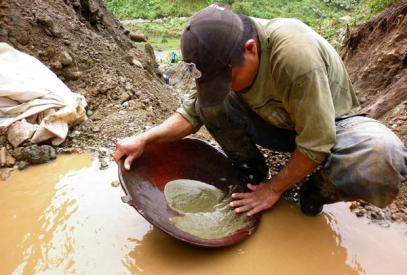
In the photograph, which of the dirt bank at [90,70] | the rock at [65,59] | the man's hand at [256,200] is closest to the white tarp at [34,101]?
the dirt bank at [90,70]

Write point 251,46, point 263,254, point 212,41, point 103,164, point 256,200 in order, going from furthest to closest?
point 103,164
point 256,200
point 263,254
point 251,46
point 212,41

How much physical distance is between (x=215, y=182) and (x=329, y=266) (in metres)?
0.80

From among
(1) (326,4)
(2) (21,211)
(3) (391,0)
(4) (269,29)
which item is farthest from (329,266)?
(1) (326,4)

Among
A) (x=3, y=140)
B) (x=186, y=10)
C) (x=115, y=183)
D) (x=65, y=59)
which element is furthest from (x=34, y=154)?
(x=186, y=10)

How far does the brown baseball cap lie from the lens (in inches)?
64.7

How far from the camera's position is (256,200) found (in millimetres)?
2191

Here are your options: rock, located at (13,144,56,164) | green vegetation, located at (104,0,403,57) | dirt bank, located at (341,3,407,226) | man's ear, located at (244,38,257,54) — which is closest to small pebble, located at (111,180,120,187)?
rock, located at (13,144,56,164)

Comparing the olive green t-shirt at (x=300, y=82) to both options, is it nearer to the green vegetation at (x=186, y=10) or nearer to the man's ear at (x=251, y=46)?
the man's ear at (x=251, y=46)

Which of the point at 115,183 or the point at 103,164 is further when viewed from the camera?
the point at 103,164

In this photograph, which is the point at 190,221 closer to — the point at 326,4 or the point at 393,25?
the point at 393,25

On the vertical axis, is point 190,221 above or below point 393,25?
below

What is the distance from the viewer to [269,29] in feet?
6.19

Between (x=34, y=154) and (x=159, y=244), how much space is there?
1293 millimetres

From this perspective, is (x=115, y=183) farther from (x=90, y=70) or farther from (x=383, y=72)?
(x=383, y=72)
